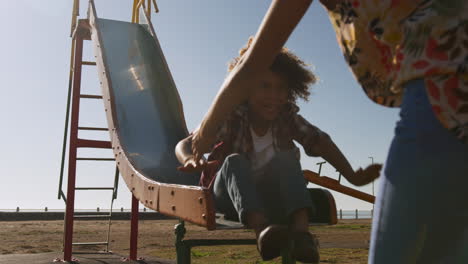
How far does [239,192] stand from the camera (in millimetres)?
1924

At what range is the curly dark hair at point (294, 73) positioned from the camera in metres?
2.50

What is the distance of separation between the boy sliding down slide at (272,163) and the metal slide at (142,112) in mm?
309

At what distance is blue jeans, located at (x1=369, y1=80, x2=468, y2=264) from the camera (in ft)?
2.90

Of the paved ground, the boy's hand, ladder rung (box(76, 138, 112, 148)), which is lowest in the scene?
the paved ground

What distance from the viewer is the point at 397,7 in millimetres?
1064

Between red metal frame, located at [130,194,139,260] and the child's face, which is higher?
the child's face

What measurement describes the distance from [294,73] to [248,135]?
0.40 metres

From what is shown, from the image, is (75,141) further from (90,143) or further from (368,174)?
(368,174)

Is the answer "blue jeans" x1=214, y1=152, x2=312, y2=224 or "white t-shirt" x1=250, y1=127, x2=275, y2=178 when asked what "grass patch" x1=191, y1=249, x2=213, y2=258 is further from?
"blue jeans" x1=214, y1=152, x2=312, y2=224

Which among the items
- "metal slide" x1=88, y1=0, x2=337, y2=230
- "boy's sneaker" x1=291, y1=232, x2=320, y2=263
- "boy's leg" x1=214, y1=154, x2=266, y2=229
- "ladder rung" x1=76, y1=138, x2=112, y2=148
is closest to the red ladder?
"ladder rung" x1=76, y1=138, x2=112, y2=148

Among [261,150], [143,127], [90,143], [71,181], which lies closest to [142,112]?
[143,127]

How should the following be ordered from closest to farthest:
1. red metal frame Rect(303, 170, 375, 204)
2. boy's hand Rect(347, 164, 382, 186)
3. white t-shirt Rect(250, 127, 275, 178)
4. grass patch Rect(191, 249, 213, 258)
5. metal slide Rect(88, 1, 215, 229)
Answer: boy's hand Rect(347, 164, 382, 186) < white t-shirt Rect(250, 127, 275, 178) < metal slide Rect(88, 1, 215, 229) < grass patch Rect(191, 249, 213, 258) < red metal frame Rect(303, 170, 375, 204)

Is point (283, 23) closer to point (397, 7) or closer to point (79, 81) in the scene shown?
point (397, 7)

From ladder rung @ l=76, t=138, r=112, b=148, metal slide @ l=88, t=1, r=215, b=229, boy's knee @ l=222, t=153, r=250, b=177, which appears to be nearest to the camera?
boy's knee @ l=222, t=153, r=250, b=177
